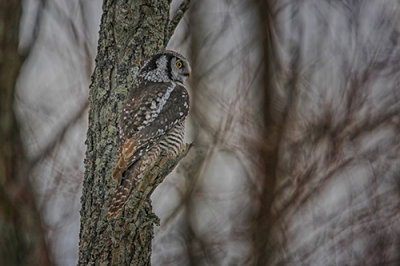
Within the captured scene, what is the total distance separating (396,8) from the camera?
3.55 m

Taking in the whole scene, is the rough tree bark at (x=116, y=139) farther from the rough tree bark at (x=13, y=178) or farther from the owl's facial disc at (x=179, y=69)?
the rough tree bark at (x=13, y=178)

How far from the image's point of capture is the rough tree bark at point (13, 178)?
11.1 ft

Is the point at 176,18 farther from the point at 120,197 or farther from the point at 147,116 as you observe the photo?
the point at 120,197

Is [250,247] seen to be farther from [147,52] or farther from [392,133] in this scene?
[147,52]

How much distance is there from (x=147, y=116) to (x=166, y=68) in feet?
1.22

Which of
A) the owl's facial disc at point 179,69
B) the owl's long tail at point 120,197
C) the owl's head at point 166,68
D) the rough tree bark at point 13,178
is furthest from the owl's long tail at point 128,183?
the rough tree bark at point 13,178

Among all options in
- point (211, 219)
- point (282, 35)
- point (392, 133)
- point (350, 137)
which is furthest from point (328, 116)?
point (211, 219)

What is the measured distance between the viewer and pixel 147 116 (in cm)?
247

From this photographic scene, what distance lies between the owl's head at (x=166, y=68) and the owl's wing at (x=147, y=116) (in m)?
0.05

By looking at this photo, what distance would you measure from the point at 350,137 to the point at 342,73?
553 mm

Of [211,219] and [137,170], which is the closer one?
[137,170]

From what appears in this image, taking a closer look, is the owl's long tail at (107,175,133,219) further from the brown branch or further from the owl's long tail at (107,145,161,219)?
the brown branch

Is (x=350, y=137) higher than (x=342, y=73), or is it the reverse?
(x=342, y=73)

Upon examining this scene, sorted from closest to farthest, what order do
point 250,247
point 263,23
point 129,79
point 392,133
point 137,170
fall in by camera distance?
point 137,170 → point 129,79 → point 392,133 → point 250,247 → point 263,23
